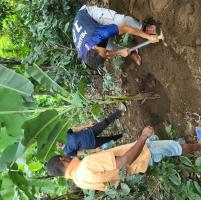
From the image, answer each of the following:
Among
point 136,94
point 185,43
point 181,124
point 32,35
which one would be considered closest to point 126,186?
point 181,124

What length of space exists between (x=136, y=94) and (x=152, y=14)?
1.00 meters

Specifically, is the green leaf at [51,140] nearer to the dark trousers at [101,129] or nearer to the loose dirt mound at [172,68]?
the dark trousers at [101,129]

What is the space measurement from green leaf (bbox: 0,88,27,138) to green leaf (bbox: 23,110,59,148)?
0.40 ft

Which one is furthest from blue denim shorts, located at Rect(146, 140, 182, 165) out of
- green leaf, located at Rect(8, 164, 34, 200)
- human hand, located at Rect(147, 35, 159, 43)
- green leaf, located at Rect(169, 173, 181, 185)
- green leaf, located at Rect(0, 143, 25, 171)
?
green leaf, located at Rect(0, 143, 25, 171)

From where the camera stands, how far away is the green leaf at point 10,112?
8.29ft

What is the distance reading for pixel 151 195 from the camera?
160 inches

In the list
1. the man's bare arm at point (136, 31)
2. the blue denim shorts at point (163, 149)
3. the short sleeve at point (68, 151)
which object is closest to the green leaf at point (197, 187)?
the blue denim shorts at point (163, 149)

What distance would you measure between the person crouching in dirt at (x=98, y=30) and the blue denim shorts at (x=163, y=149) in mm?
1043

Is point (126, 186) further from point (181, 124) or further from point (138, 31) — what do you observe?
point (138, 31)

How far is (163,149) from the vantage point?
3477 millimetres

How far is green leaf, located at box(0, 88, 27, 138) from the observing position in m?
2.53

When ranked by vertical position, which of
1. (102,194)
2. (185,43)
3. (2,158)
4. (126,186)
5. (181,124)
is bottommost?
(102,194)

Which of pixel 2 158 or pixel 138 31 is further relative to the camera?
Answer: pixel 138 31

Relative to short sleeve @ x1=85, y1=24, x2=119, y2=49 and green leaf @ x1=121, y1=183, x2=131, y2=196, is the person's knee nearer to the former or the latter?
green leaf @ x1=121, y1=183, x2=131, y2=196
